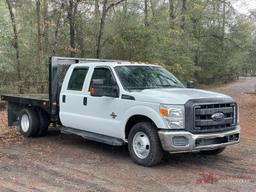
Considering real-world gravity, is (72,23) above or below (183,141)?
above

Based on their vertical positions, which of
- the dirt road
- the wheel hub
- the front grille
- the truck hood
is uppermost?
the truck hood

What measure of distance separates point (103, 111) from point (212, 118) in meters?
2.19

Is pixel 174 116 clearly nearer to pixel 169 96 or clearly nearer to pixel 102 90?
pixel 169 96

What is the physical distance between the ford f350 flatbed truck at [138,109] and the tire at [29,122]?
0.44 m

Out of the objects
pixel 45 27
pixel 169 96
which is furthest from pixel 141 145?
pixel 45 27

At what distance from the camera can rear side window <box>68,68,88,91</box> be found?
8.23 metres

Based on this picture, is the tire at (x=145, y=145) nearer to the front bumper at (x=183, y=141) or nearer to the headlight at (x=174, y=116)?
the front bumper at (x=183, y=141)

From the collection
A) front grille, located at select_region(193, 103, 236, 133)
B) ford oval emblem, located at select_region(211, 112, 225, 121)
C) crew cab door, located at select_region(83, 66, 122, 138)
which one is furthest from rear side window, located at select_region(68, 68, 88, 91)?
ford oval emblem, located at select_region(211, 112, 225, 121)

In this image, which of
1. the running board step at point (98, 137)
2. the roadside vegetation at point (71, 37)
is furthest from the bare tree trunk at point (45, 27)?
the running board step at point (98, 137)

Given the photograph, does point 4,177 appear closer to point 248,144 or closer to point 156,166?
point 156,166

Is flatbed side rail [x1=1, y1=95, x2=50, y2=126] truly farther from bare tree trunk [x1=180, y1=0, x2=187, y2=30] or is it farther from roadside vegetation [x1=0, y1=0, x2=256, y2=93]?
bare tree trunk [x1=180, y1=0, x2=187, y2=30]

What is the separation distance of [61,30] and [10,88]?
365cm

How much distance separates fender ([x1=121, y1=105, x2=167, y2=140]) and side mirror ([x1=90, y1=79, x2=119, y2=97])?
0.49 m

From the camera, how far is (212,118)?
659 cm
